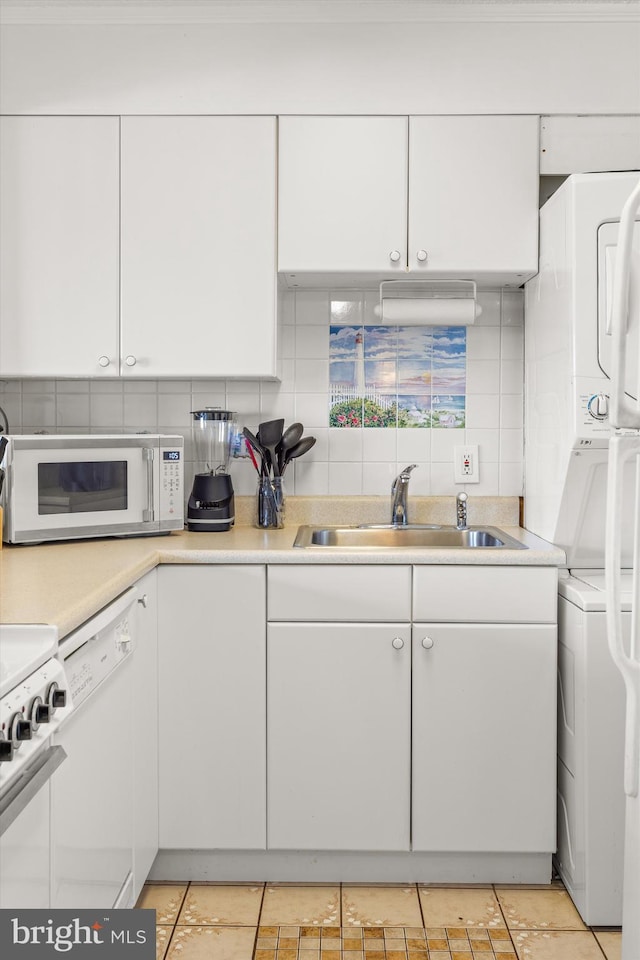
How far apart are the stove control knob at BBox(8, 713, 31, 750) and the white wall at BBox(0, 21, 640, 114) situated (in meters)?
1.97

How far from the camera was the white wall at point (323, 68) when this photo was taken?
2.41m

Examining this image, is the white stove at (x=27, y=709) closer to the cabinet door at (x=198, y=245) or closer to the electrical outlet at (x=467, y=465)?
the cabinet door at (x=198, y=245)

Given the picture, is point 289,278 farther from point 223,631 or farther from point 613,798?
point 613,798

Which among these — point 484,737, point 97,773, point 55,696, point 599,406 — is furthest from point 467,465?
point 55,696

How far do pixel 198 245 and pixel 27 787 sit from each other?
177 cm

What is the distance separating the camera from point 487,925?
202 centimetres

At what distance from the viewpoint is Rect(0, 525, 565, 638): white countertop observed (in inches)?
63.3

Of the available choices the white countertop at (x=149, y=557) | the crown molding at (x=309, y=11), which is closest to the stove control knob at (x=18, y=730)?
the white countertop at (x=149, y=557)

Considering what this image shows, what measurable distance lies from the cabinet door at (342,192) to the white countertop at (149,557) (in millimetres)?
860

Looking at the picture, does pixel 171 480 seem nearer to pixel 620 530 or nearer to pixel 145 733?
pixel 145 733

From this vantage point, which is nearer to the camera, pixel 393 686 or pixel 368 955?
pixel 368 955

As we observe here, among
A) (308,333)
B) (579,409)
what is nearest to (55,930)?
(579,409)

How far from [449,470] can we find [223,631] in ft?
3.41

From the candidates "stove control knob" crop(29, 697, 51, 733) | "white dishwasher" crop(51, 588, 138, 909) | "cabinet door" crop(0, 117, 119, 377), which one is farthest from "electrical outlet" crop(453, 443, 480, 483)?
"stove control knob" crop(29, 697, 51, 733)
